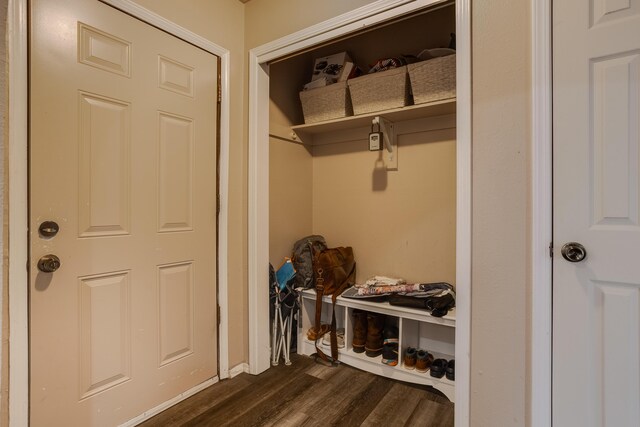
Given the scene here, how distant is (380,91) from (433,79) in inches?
12.8

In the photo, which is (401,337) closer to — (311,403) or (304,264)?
(311,403)

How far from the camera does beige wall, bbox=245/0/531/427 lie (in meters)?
1.22

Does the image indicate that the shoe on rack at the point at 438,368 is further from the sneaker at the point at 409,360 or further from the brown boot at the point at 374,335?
the brown boot at the point at 374,335

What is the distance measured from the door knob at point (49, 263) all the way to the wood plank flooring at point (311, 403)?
883mm

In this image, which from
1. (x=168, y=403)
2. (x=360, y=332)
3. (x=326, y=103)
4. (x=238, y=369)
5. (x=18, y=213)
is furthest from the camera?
(x=326, y=103)

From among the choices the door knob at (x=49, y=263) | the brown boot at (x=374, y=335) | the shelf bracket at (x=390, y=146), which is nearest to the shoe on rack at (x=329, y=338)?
the brown boot at (x=374, y=335)

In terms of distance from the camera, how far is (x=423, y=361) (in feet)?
6.33

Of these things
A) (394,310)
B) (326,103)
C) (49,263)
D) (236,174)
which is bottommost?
(394,310)

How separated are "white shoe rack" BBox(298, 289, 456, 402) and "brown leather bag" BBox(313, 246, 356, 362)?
0.06 m

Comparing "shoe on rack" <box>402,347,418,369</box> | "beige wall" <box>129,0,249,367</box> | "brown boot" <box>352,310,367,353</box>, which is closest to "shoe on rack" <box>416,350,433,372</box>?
"shoe on rack" <box>402,347,418,369</box>
